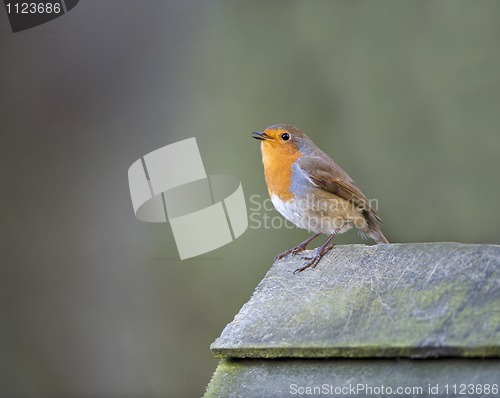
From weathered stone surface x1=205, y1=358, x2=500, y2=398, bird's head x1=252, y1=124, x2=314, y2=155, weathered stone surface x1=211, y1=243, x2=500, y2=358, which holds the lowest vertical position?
weathered stone surface x1=205, y1=358, x2=500, y2=398

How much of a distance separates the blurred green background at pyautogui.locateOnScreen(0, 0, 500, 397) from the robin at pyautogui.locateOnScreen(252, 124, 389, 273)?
4.44ft

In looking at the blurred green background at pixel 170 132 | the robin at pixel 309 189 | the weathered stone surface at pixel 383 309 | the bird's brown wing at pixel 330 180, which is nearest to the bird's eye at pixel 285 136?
the robin at pixel 309 189

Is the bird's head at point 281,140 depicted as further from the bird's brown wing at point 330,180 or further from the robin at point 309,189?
the bird's brown wing at point 330,180

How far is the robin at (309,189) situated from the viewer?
14.4 ft

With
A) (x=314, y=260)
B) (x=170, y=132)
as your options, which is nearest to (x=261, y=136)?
(x=170, y=132)

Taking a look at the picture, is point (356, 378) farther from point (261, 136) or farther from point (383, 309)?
point (261, 136)

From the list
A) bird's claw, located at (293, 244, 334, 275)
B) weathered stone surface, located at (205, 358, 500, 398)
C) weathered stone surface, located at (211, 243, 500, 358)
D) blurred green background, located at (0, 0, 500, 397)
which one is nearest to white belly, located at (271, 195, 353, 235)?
bird's claw, located at (293, 244, 334, 275)

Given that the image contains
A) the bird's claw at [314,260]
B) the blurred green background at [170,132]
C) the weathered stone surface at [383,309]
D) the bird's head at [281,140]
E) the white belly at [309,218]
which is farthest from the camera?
the blurred green background at [170,132]

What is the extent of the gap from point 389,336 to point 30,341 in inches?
201

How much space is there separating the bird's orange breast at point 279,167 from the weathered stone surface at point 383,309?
188 centimetres

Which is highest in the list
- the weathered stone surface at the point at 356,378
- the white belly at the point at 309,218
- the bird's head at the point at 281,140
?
the bird's head at the point at 281,140

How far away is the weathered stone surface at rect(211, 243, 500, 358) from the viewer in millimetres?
1963

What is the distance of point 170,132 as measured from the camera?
636 centimetres

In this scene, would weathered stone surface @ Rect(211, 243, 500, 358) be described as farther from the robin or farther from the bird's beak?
the bird's beak
